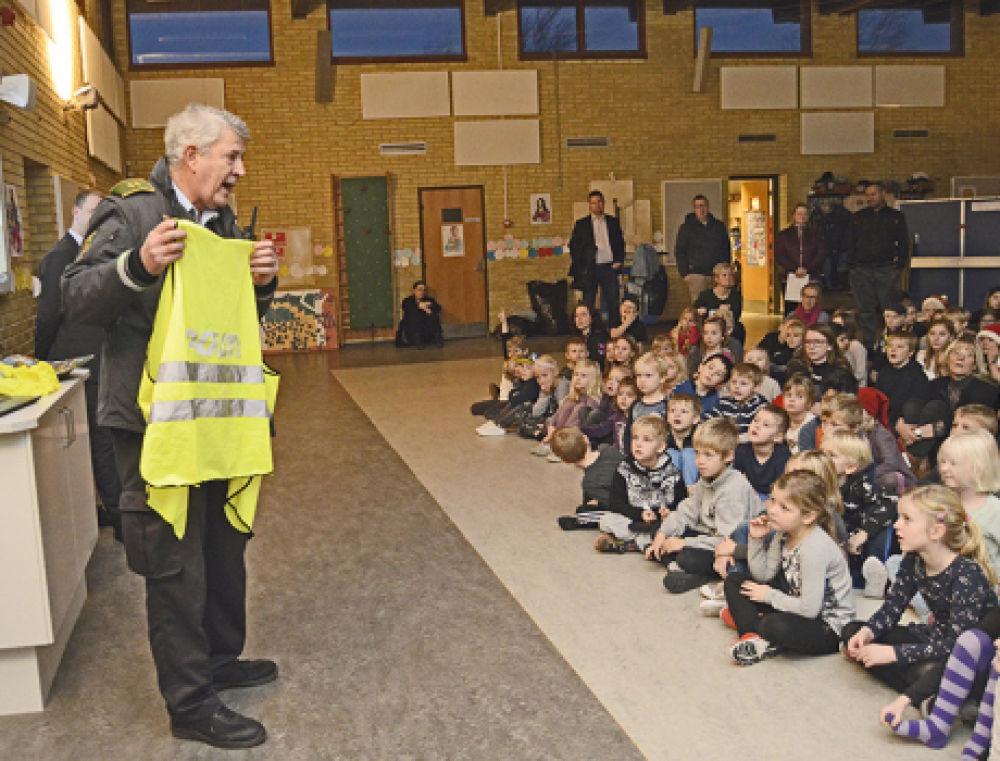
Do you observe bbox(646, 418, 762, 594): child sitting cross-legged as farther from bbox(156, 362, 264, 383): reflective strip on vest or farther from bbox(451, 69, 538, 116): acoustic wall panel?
bbox(451, 69, 538, 116): acoustic wall panel

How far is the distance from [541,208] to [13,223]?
34.5 feet

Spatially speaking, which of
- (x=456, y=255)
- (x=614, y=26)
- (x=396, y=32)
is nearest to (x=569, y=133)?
(x=614, y=26)

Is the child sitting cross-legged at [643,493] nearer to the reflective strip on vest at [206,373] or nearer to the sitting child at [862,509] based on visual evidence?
the sitting child at [862,509]

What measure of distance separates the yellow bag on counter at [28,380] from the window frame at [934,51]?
617 inches

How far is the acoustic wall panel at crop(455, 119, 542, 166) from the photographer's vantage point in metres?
16.0

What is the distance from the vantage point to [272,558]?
17.1ft

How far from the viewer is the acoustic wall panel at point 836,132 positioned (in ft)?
55.3

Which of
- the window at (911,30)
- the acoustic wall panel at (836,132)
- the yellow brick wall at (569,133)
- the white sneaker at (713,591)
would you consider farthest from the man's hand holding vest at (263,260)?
the window at (911,30)

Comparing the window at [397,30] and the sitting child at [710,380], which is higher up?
the window at [397,30]

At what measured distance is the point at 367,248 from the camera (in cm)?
1603

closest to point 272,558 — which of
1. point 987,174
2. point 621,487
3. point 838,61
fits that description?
point 621,487

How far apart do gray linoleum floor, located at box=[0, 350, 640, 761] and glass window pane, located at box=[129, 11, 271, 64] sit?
11228 millimetres

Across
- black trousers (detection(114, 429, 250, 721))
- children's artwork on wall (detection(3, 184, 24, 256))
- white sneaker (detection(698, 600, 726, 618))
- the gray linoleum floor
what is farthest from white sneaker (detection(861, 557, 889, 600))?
children's artwork on wall (detection(3, 184, 24, 256))

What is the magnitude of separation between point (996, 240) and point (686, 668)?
10.4 m
